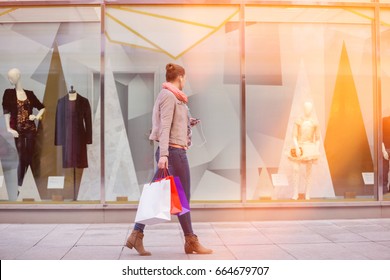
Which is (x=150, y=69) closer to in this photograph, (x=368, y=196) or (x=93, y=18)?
(x=93, y=18)

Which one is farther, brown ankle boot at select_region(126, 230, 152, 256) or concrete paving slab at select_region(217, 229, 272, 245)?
concrete paving slab at select_region(217, 229, 272, 245)

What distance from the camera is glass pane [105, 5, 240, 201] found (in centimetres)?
945

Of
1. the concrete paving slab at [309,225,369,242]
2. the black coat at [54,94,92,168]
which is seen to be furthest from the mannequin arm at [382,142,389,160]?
the black coat at [54,94,92,168]

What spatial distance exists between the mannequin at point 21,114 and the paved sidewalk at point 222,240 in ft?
4.80

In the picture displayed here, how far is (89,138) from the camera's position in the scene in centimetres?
943

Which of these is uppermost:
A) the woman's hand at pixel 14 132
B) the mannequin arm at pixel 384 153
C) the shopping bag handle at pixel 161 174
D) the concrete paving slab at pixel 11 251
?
the woman's hand at pixel 14 132

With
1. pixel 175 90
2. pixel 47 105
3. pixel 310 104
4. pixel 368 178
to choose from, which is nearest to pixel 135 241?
pixel 175 90

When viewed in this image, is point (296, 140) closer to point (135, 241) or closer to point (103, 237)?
point (103, 237)

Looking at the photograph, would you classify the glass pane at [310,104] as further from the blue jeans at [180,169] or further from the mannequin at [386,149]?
the blue jeans at [180,169]

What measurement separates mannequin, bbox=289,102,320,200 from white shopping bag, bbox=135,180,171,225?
4162 millimetres

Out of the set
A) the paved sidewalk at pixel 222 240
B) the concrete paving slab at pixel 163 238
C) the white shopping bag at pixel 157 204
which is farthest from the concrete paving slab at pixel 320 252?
the white shopping bag at pixel 157 204

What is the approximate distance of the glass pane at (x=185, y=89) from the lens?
9445 mm

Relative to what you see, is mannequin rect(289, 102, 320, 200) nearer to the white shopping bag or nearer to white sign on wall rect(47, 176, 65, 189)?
white sign on wall rect(47, 176, 65, 189)

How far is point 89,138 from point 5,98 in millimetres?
1533
